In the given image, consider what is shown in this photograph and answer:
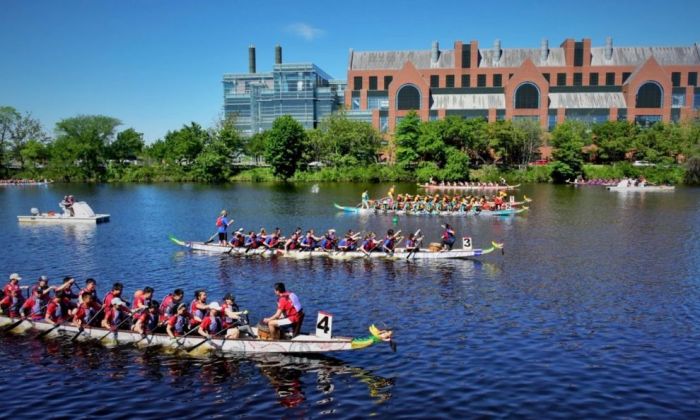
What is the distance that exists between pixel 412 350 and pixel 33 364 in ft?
41.1

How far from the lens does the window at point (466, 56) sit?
124000mm

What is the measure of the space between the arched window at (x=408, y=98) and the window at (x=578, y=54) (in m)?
36.5

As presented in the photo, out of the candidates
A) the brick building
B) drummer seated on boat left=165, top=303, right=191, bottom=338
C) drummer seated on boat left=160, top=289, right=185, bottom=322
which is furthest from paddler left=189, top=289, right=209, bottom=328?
the brick building

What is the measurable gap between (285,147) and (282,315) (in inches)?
3498

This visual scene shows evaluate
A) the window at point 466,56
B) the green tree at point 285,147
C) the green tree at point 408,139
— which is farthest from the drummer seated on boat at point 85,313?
the window at point 466,56

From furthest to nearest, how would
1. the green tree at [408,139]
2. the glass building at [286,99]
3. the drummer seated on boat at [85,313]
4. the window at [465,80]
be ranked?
1. the glass building at [286,99]
2. the window at [465,80]
3. the green tree at [408,139]
4. the drummer seated on boat at [85,313]

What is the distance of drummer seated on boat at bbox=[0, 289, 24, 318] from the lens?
69.9 feet

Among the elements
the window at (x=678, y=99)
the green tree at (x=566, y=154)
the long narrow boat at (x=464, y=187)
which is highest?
the window at (x=678, y=99)

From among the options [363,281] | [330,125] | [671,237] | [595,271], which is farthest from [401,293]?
[330,125]

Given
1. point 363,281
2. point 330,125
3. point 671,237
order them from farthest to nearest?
1. point 330,125
2. point 671,237
3. point 363,281

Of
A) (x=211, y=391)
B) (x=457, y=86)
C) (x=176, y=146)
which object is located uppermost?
(x=457, y=86)

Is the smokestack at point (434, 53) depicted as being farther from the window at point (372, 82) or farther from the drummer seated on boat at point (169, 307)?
the drummer seated on boat at point (169, 307)

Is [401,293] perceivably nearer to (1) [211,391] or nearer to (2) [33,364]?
(1) [211,391]

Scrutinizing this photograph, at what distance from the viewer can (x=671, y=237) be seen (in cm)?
4031
